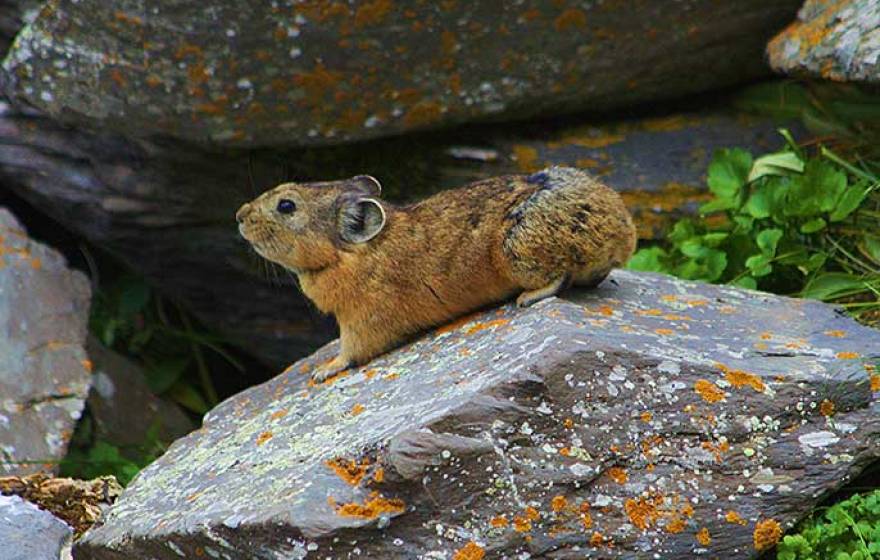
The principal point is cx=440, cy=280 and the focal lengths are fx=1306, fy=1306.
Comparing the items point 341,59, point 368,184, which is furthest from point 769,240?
point 341,59

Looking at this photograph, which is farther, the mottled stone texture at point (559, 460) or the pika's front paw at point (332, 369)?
the pika's front paw at point (332, 369)

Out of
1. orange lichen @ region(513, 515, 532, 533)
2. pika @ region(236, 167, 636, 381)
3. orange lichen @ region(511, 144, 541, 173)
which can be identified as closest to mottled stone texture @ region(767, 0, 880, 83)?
orange lichen @ region(511, 144, 541, 173)

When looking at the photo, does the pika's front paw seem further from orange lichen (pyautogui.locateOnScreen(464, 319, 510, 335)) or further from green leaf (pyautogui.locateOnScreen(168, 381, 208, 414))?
→ green leaf (pyautogui.locateOnScreen(168, 381, 208, 414))

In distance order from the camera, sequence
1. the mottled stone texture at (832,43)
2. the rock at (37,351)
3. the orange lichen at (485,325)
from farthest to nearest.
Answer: the rock at (37,351) < the mottled stone texture at (832,43) < the orange lichen at (485,325)

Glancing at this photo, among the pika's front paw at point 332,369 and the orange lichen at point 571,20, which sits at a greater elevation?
the orange lichen at point 571,20

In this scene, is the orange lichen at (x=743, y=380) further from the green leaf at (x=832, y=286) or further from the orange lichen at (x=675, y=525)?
the green leaf at (x=832, y=286)

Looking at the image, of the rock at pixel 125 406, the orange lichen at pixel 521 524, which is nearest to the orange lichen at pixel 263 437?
the orange lichen at pixel 521 524

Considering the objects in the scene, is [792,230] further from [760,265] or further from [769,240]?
[760,265]
